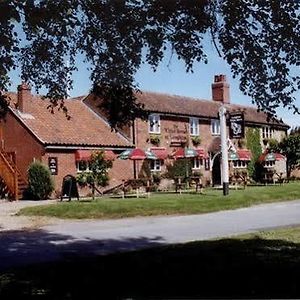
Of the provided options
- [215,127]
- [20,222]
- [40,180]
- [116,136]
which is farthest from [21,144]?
[215,127]

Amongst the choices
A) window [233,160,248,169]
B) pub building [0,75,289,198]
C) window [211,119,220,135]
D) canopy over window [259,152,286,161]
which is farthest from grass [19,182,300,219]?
window [233,160,248,169]

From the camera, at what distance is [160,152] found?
3781cm

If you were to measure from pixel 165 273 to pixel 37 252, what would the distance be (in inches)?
170

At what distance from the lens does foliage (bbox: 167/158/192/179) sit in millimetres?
38469

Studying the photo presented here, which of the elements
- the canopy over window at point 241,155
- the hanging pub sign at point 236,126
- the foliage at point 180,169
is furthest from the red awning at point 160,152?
the hanging pub sign at point 236,126

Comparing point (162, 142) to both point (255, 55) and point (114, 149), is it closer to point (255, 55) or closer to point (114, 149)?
point (114, 149)

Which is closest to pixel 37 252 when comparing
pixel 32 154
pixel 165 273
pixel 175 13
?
pixel 165 273

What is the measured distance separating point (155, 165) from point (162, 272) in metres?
29.2

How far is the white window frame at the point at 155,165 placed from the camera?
124 ft

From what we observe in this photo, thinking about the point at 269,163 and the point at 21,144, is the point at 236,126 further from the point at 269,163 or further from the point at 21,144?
the point at 269,163

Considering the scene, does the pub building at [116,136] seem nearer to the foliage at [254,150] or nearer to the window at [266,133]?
the window at [266,133]

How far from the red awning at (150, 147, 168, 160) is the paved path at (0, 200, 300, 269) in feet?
52.5

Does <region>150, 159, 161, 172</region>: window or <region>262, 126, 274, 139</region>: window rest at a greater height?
<region>262, 126, 274, 139</region>: window

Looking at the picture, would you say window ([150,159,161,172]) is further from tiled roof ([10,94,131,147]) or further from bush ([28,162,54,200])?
bush ([28,162,54,200])
